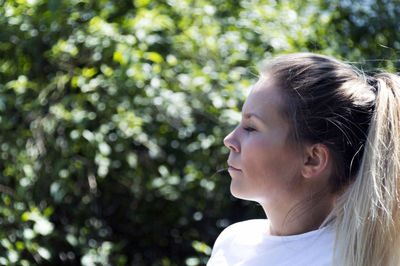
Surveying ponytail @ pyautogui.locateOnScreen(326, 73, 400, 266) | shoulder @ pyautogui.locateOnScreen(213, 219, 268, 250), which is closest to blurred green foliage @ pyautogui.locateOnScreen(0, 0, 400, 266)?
shoulder @ pyautogui.locateOnScreen(213, 219, 268, 250)

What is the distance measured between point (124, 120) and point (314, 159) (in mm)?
1467

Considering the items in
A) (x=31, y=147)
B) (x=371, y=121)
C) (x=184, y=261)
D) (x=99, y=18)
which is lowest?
(x=184, y=261)

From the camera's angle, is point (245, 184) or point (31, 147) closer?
point (245, 184)

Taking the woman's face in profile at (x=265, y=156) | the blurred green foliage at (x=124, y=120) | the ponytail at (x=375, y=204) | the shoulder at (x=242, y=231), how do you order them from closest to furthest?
the ponytail at (x=375, y=204)
the woman's face in profile at (x=265, y=156)
the shoulder at (x=242, y=231)
the blurred green foliage at (x=124, y=120)

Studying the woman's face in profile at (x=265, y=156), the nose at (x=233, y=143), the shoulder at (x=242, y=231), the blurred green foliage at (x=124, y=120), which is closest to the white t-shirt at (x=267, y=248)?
the shoulder at (x=242, y=231)

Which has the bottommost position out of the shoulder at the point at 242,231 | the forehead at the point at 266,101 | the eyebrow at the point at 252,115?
the shoulder at the point at 242,231

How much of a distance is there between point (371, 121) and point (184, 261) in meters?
1.95

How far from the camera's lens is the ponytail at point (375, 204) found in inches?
61.1

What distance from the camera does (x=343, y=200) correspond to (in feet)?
5.33

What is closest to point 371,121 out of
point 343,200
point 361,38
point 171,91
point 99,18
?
point 343,200

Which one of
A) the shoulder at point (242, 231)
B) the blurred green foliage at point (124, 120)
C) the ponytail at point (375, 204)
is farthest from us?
the blurred green foliage at point (124, 120)

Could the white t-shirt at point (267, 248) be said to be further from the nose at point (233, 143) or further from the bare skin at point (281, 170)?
the nose at point (233, 143)

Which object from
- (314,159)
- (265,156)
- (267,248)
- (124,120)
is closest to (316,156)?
(314,159)

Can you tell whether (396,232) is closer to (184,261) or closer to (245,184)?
(245,184)
